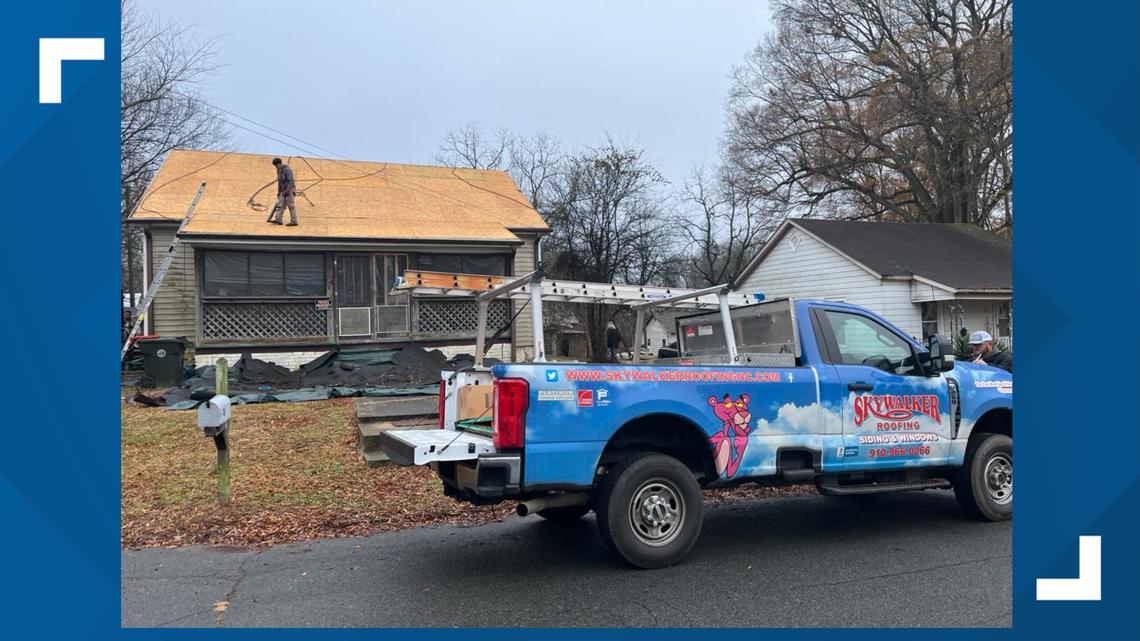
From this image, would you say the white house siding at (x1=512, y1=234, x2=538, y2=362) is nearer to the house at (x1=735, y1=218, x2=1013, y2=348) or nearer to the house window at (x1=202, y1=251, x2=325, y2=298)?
the house window at (x1=202, y1=251, x2=325, y2=298)

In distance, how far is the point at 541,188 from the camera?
3123 cm

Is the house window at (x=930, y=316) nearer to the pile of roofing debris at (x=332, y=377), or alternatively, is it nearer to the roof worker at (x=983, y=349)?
the roof worker at (x=983, y=349)

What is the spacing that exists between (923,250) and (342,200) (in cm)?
1652

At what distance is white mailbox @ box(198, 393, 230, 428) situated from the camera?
6.65m

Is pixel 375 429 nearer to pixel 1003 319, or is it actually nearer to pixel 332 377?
pixel 332 377

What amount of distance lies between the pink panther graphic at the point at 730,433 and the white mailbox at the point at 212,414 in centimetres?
436

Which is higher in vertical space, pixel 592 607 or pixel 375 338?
pixel 375 338

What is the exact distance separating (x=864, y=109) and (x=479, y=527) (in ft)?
93.2

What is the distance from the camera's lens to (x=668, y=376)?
526 centimetres

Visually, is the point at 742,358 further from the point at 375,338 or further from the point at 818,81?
the point at 818,81

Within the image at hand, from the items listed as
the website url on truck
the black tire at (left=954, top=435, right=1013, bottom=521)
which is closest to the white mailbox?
the website url on truck

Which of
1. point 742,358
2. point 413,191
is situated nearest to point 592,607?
point 742,358

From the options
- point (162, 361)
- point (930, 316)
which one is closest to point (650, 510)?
point (162, 361)
